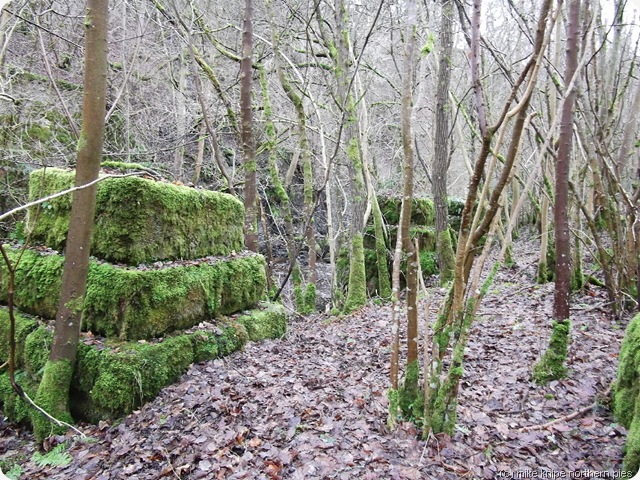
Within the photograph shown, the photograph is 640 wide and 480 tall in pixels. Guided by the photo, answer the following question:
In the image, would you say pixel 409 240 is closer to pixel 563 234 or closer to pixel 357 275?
pixel 563 234

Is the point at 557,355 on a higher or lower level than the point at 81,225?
lower

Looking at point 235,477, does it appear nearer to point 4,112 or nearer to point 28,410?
point 28,410

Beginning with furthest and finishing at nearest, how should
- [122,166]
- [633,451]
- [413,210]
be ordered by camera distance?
[413,210]
[122,166]
[633,451]

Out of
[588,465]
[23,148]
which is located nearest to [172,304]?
[588,465]

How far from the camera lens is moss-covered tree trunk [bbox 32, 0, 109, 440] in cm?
373

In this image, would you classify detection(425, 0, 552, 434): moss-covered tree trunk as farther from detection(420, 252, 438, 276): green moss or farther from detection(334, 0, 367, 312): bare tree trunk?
detection(420, 252, 438, 276): green moss

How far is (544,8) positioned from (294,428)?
379 centimetres

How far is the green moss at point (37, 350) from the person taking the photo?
14.2 ft

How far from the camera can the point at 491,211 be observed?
2.74m

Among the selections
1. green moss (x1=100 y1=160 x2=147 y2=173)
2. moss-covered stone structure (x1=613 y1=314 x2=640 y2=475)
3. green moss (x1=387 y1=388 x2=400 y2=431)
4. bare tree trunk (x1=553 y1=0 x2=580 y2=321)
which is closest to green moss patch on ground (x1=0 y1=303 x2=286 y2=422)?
green moss (x1=100 y1=160 x2=147 y2=173)

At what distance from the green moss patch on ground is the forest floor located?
141mm

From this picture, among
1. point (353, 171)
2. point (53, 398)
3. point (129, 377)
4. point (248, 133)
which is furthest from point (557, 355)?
point (248, 133)

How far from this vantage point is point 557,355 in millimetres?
3754

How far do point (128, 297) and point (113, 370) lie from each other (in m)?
0.76
